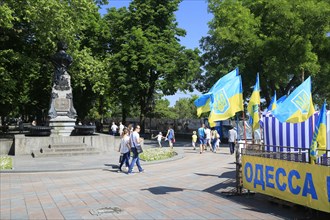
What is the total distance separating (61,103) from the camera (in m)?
23.6

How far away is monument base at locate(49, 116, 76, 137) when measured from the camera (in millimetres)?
23234

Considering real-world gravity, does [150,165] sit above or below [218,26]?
below

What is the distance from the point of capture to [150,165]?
1675 centimetres

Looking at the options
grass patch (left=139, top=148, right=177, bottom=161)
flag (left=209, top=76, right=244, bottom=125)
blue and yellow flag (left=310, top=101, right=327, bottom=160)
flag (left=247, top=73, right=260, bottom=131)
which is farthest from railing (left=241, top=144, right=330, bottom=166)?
grass patch (left=139, top=148, right=177, bottom=161)

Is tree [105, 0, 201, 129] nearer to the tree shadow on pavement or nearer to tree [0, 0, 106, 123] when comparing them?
tree [0, 0, 106, 123]

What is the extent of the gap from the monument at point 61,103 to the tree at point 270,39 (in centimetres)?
1111

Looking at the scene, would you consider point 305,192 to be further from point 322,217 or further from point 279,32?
point 279,32

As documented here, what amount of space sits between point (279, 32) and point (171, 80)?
1356cm

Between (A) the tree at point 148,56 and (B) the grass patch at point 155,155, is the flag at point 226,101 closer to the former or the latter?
(B) the grass patch at point 155,155

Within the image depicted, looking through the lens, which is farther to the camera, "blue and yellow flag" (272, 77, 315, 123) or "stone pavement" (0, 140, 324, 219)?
"blue and yellow flag" (272, 77, 315, 123)

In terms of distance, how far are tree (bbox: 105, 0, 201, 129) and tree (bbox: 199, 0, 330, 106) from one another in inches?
250

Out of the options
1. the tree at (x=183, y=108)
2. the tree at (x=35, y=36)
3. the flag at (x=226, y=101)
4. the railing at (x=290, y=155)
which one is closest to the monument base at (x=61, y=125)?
the tree at (x=35, y=36)

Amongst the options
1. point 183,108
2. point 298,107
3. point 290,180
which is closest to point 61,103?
point 298,107

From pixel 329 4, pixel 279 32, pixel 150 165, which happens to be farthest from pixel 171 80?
pixel 150 165
